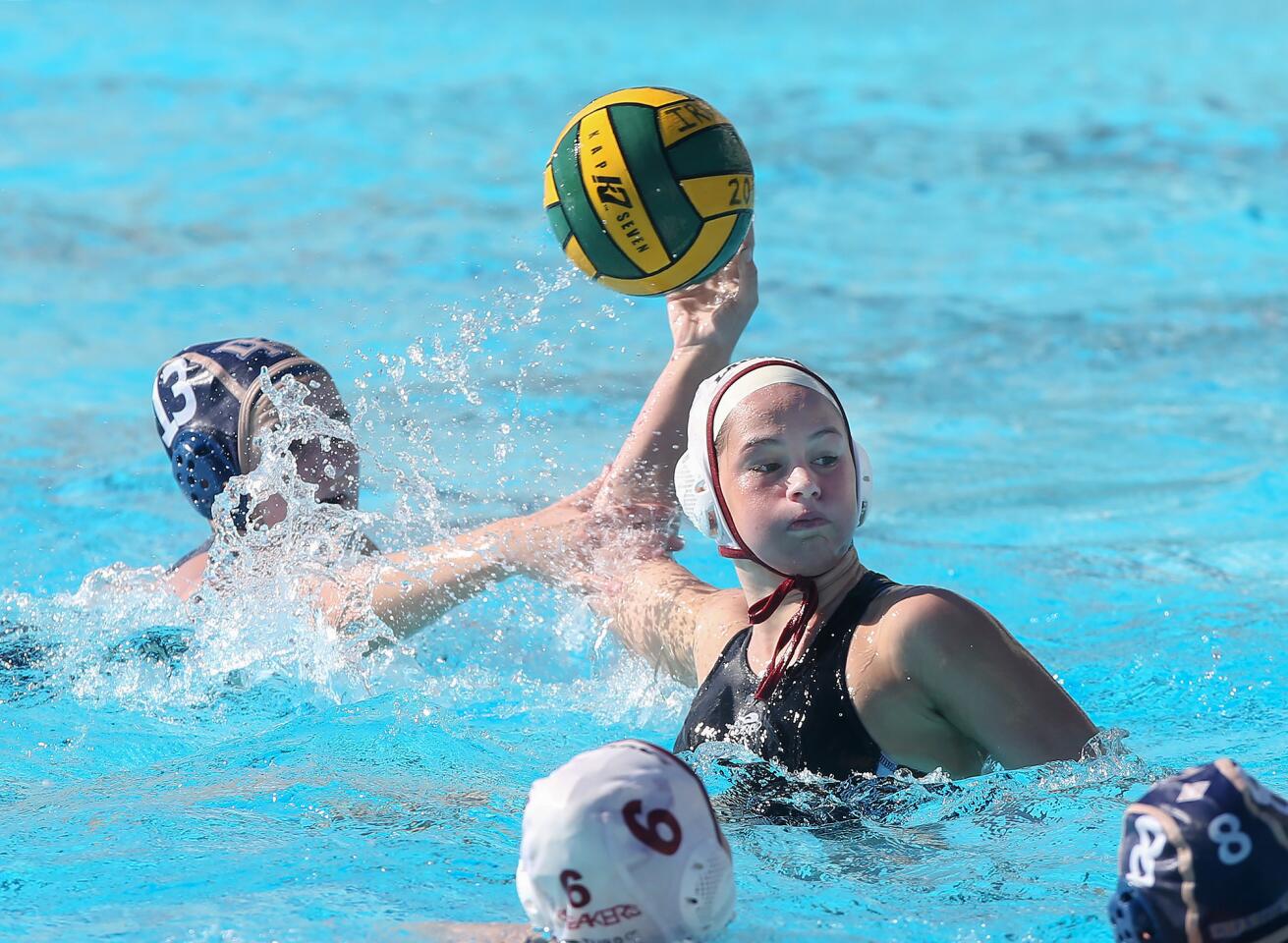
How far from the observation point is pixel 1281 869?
6.95ft

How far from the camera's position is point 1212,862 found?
6.97 ft

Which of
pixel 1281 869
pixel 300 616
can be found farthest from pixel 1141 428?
pixel 1281 869

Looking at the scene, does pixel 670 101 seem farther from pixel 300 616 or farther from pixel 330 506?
pixel 300 616

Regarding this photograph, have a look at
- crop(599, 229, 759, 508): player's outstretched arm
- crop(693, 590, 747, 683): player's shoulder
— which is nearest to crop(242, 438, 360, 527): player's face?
crop(599, 229, 759, 508): player's outstretched arm

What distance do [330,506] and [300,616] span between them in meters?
0.29

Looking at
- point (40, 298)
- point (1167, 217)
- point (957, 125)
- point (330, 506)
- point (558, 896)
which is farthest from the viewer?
point (957, 125)

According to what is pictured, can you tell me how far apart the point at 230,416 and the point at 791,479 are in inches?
70.4

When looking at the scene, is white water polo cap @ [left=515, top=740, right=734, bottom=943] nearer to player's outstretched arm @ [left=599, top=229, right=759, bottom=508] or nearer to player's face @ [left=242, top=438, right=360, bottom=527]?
player's outstretched arm @ [left=599, top=229, right=759, bottom=508]

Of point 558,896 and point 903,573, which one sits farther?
point 903,573

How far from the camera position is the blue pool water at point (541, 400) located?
3059 mm

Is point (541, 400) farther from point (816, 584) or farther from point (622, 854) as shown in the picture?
point (622, 854)

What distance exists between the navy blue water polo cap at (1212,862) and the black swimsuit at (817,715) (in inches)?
33.7

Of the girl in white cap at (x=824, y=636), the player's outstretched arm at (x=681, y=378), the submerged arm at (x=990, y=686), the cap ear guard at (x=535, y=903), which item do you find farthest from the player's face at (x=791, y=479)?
the cap ear guard at (x=535, y=903)

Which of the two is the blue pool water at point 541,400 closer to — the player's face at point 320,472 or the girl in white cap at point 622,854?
the player's face at point 320,472
